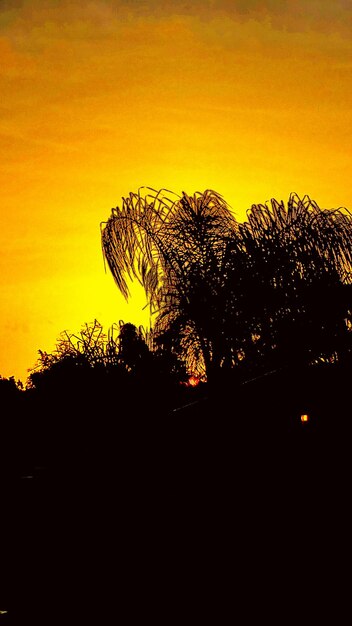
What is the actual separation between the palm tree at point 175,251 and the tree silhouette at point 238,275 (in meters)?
0.02

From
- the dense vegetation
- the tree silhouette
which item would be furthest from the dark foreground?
the tree silhouette

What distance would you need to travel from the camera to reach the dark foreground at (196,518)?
643 centimetres

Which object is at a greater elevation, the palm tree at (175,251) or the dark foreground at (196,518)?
the palm tree at (175,251)

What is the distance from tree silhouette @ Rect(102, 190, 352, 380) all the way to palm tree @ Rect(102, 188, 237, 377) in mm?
15

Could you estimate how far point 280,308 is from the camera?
34.3 ft

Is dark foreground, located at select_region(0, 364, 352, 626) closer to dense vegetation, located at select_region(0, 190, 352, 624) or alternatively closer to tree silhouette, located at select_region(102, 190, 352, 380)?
dense vegetation, located at select_region(0, 190, 352, 624)

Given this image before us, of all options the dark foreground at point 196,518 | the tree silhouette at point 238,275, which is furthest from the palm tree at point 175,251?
the dark foreground at point 196,518

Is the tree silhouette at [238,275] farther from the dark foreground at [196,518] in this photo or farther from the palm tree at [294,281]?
the dark foreground at [196,518]

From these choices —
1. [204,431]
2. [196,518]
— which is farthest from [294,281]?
[196,518]

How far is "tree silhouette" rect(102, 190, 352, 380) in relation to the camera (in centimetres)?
1012

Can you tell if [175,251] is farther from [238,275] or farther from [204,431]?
[204,431]

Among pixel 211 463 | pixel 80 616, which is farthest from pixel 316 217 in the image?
pixel 80 616

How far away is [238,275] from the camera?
34.4ft

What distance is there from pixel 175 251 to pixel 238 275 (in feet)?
4.15
